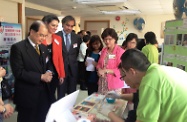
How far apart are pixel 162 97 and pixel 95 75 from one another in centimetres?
160

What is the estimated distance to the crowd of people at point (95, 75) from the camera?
32.6 inches

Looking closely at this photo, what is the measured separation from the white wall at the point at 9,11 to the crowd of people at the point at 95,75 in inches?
46.7

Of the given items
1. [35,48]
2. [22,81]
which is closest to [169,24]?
[35,48]

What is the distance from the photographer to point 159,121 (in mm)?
892

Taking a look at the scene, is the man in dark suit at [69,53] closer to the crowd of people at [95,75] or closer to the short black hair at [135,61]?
the crowd of people at [95,75]

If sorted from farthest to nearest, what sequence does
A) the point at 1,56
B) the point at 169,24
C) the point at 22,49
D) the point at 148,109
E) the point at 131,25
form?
the point at 131,25
the point at 1,56
the point at 169,24
the point at 22,49
the point at 148,109

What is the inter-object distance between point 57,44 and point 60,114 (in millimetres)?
1314

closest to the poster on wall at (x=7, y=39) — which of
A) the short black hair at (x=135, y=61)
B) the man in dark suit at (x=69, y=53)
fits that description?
the man in dark suit at (x=69, y=53)

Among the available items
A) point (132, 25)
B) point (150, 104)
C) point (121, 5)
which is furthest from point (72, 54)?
point (132, 25)

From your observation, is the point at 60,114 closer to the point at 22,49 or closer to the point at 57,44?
the point at 22,49

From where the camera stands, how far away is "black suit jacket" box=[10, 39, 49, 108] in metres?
1.62

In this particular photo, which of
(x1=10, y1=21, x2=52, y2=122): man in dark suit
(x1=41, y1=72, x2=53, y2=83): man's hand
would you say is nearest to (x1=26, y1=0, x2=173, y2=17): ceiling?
(x1=10, y1=21, x2=52, y2=122): man in dark suit

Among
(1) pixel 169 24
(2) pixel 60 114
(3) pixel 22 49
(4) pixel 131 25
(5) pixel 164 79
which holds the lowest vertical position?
(2) pixel 60 114

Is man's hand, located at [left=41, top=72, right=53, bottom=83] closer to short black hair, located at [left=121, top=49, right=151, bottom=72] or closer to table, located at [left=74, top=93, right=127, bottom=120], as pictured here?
table, located at [left=74, top=93, right=127, bottom=120]
